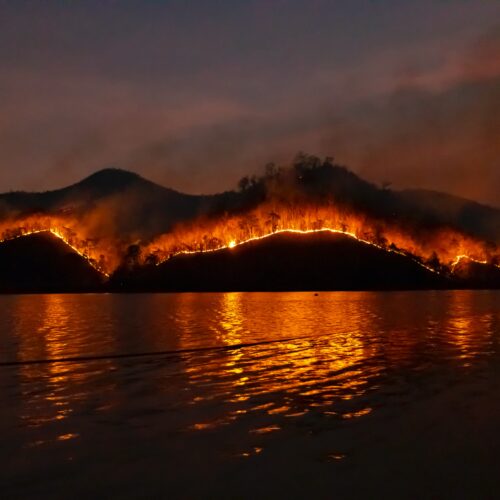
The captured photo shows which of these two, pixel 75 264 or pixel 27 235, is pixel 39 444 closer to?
pixel 75 264

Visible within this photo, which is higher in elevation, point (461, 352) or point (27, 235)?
point (27, 235)

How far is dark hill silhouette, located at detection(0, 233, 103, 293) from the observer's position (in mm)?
137075

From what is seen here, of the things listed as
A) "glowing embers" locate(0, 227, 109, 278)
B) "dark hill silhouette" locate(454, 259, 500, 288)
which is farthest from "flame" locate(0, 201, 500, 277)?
"glowing embers" locate(0, 227, 109, 278)

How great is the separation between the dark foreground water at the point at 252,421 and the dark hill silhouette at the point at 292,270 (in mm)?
99857

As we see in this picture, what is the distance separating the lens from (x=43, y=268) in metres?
143

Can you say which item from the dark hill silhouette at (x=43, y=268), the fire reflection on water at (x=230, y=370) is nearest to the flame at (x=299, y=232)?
the dark hill silhouette at (x=43, y=268)

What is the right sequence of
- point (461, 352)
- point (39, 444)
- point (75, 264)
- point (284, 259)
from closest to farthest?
point (39, 444) < point (461, 352) < point (284, 259) < point (75, 264)

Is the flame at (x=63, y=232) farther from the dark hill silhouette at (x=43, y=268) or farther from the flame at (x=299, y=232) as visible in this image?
the dark hill silhouette at (x=43, y=268)

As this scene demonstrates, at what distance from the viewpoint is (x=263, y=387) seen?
56.3 ft

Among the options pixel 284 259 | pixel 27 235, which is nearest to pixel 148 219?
pixel 27 235

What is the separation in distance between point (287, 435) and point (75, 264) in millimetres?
136411

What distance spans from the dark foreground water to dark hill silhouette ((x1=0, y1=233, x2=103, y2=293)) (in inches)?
4465

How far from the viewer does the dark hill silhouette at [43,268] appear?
137 meters

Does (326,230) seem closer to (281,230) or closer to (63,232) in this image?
(281,230)
